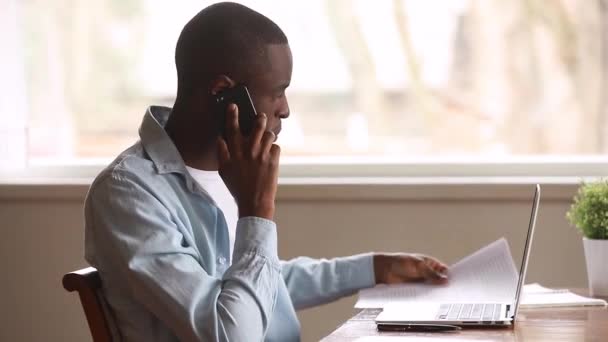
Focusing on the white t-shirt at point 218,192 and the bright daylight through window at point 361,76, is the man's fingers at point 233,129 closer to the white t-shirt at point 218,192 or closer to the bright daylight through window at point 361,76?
the white t-shirt at point 218,192

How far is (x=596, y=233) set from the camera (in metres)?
1.80

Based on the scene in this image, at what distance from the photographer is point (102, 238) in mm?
1337

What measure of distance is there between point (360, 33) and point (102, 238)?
5.20ft

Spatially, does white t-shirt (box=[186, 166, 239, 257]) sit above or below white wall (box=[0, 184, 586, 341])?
above

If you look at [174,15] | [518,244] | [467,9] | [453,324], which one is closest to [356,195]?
[518,244]

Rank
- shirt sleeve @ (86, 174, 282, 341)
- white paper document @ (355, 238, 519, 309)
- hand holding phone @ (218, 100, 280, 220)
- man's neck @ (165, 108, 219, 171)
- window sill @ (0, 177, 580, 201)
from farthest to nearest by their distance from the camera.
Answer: window sill @ (0, 177, 580, 201) < white paper document @ (355, 238, 519, 309) < man's neck @ (165, 108, 219, 171) < hand holding phone @ (218, 100, 280, 220) < shirt sleeve @ (86, 174, 282, 341)

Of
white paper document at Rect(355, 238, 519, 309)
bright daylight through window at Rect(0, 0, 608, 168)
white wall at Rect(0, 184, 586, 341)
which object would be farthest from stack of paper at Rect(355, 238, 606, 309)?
bright daylight through window at Rect(0, 0, 608, 168)

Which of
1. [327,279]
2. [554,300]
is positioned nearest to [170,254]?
[327,279]

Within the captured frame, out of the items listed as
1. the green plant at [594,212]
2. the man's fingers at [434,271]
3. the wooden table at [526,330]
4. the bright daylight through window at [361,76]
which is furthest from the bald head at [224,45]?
the bright daylight through window at [361,76]

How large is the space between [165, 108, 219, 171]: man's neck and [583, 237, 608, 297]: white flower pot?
73cm

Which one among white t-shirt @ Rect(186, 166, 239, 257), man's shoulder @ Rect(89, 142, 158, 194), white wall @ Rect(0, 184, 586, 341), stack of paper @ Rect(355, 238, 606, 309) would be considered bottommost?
white wall @ Rect(0, 184, 586, 341)

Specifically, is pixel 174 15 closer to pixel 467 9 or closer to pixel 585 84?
pixel 467 9

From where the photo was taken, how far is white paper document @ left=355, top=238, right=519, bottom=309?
5.23 feet

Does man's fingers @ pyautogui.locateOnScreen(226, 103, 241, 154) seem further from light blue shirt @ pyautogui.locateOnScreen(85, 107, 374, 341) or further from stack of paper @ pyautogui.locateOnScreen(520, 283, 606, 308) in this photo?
stack of paper @ pyautogui.locateOnScreen(520, 283, 606, 308)
